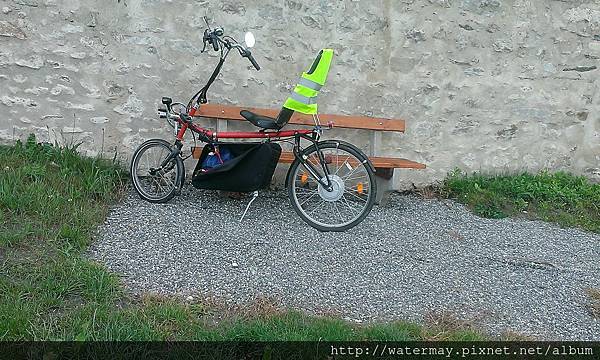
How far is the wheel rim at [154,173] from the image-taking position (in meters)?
5.24

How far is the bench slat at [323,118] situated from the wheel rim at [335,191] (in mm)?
704

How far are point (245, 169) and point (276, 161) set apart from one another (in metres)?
0.24

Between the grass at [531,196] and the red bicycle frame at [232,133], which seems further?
the grass at [531,196]

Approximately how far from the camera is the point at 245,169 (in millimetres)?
4918

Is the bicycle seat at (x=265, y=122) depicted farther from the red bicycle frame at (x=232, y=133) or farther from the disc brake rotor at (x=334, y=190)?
the disc brake rotor at (x=334, y=190)

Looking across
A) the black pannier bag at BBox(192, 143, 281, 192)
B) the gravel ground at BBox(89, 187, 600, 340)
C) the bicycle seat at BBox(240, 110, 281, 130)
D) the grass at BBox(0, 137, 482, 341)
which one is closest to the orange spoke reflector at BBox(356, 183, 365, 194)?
the gravel ground at BBox(89, 187, 600, 340)

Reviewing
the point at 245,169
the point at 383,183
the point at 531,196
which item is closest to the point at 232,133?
the point at 245,169

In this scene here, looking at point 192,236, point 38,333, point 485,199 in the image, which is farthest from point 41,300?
point 485,199

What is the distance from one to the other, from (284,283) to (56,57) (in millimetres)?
3022

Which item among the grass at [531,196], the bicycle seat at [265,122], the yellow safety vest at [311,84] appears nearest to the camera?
the yellow safety vest at [311,84]

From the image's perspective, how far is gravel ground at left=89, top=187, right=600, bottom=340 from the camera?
12.1 feet

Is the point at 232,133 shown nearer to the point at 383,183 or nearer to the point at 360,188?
the point at 360,188

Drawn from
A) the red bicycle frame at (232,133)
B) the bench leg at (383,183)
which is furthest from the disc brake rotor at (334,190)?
the bench leg at (383,183)

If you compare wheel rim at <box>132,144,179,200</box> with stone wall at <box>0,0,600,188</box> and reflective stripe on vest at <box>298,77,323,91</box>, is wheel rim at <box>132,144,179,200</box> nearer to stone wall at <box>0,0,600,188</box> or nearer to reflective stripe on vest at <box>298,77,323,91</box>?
stone wall at <box>0,0,600,188</box>
